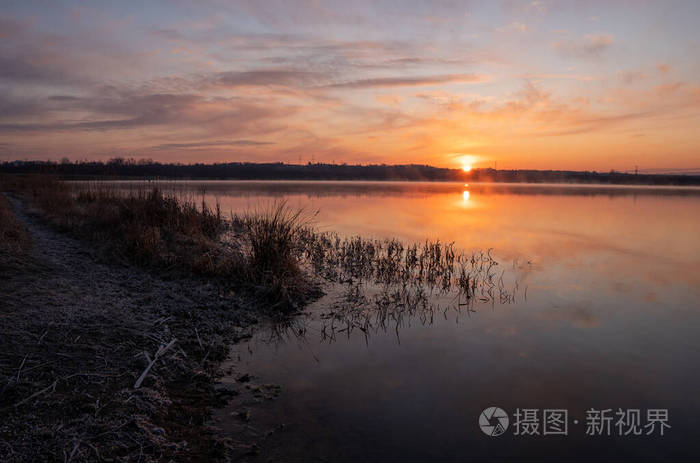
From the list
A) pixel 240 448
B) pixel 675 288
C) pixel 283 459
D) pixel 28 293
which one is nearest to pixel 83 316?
pixel 28 293

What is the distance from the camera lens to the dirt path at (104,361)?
3.25 meters

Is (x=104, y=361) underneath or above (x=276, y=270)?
underneath

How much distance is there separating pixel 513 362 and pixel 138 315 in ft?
18.1

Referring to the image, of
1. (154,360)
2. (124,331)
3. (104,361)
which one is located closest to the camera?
(104,361)

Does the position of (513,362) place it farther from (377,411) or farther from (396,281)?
(396,281)

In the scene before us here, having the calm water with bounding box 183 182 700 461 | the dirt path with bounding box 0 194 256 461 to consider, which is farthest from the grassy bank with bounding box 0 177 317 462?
the calm water with bounding box 183 182 700 461

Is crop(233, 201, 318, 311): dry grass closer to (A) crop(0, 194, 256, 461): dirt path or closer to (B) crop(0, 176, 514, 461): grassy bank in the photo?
(B) crop(0, 176, 514, 461): grassy bank

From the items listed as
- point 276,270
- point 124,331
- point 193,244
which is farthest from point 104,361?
point 193,244

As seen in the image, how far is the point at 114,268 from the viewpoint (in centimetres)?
834

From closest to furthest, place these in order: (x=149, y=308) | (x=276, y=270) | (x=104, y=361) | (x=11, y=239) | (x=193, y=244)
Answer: (x=104, y=361) < (x=149, y=308) < (x=276, y=270) < (x=11, y=239) < (x=193, y=244)

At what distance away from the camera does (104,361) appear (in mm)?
Result: 4379

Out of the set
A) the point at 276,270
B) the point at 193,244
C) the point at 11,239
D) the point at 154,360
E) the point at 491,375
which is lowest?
the point at 491,375

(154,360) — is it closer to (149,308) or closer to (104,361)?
(104,361)

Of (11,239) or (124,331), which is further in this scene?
(11,239)
